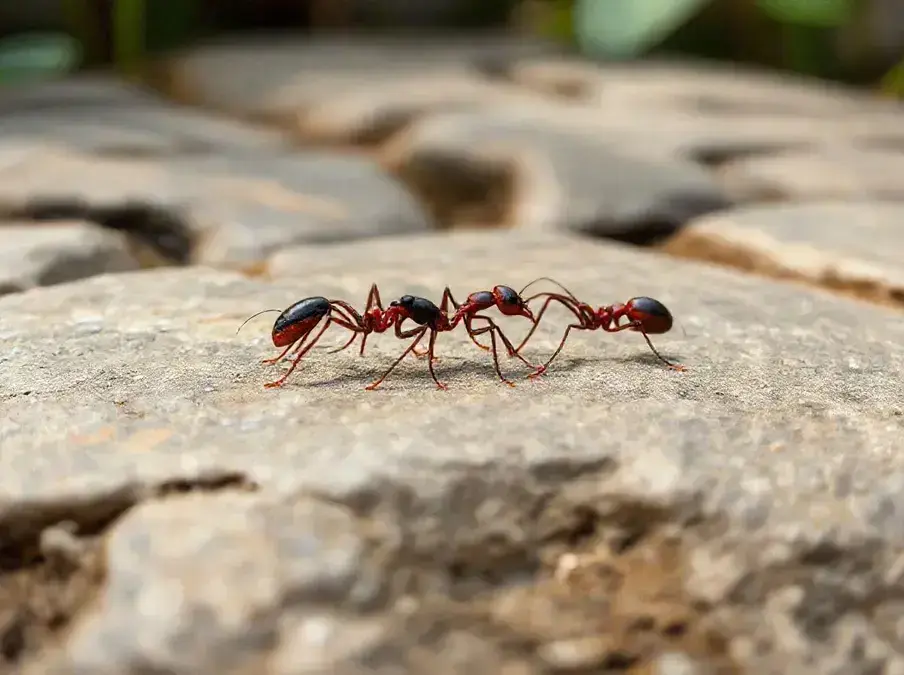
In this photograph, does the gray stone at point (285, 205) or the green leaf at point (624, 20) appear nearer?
the gray stone at point (285, 205)

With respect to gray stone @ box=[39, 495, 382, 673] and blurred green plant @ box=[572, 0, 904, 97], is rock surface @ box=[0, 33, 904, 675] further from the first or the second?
blurred green plant @ box=[572, 0, 904, 97]

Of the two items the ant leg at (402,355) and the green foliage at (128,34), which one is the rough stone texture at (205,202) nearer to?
the ant leg at (402,355)

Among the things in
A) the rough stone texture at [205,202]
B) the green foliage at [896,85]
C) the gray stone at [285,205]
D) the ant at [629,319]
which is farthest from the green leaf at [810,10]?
the ant at [629,319]

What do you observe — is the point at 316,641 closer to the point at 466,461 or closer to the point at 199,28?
the point at 466,461

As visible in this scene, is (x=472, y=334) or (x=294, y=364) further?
(x=472, y=334)

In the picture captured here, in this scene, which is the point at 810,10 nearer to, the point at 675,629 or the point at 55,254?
the point at 55,254

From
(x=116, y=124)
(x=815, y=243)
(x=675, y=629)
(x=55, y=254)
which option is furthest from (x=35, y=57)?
(x=675, y=629)
